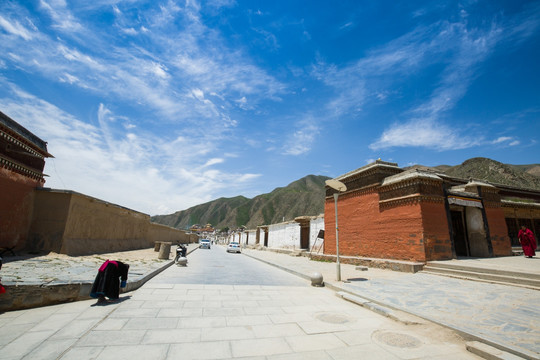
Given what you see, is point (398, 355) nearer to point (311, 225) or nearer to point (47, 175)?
point (47, 175)

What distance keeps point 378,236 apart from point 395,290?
637cm

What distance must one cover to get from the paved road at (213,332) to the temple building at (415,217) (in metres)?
7.33

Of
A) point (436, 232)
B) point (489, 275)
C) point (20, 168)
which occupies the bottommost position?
point (489, 275)

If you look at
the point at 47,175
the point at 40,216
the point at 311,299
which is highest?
the point at 47,175

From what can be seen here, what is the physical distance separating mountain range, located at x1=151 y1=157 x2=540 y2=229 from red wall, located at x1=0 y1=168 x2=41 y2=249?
20593mm

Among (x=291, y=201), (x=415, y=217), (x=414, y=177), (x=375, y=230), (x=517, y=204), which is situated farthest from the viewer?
(x=291, y=201)

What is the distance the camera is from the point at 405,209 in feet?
37.5

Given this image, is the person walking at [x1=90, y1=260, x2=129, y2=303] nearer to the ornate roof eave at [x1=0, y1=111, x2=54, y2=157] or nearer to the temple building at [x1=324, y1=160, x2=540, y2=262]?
the ornate roof eave at [x1=0, y1=111, x2=54, y2=157]

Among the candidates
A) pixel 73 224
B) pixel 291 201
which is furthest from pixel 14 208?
pixel 291 201

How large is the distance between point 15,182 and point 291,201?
108659 mm

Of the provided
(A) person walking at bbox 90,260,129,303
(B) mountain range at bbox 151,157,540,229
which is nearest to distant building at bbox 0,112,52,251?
(A) person walking at bbox 90,260,129,303

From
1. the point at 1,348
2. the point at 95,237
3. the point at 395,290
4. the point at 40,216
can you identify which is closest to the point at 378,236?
the point at 395,290

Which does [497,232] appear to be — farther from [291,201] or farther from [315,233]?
[291,201]

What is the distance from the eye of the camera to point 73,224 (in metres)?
10.5
